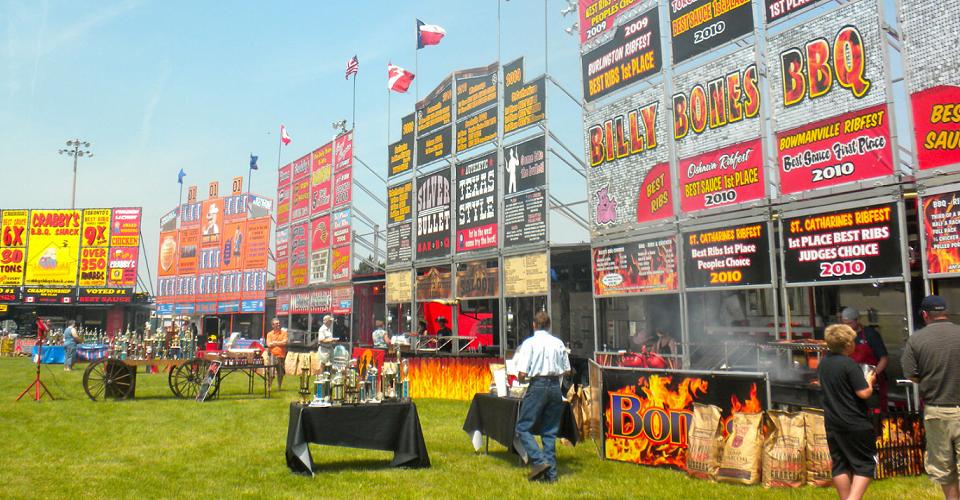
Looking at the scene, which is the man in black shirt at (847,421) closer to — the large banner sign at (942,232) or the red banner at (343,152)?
the large banner sign at (942,232)

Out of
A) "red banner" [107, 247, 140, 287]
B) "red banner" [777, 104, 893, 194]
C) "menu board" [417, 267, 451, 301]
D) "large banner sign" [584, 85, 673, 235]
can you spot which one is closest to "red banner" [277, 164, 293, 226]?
"menu board" [417, 267, 451, 301]

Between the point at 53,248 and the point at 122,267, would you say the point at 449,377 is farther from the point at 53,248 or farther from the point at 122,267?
A: the point at 53,248

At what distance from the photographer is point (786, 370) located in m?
11.5

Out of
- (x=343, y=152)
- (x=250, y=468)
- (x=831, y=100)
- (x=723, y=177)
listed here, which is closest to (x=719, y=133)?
(x=723, y=177)

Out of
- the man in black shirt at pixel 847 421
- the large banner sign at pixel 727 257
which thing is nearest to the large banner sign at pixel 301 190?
the large banner sign at pixel 727 257

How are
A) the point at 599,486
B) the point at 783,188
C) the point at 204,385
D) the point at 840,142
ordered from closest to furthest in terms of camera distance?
the point at 599,486 < the point at 840,142 < the point at 783,188 < the point at 204,385

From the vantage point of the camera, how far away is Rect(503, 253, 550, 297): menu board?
17172 millimetres

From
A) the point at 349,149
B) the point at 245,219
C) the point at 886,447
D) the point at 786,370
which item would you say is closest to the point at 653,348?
the point at 786,370

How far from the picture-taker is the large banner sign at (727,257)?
12.0m

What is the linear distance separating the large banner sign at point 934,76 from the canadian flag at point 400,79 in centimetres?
1679

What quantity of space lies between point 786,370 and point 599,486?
590 cm

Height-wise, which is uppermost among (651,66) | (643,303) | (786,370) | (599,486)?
(651,66)

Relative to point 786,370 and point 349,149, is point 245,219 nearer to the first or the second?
point 349,149

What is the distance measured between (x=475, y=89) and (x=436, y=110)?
222 centimetres
